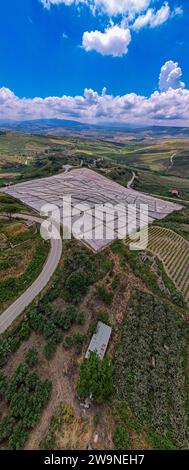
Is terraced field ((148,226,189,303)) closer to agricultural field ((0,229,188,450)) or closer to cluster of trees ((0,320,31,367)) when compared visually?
agricultural field ((0,229,188,450))

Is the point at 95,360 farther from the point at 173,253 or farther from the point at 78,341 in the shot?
the point at 173,253

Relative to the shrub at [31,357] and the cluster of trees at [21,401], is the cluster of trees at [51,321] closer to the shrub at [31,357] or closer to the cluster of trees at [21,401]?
the shrub at [31,357]

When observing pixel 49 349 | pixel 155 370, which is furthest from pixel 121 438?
pixel 49 349

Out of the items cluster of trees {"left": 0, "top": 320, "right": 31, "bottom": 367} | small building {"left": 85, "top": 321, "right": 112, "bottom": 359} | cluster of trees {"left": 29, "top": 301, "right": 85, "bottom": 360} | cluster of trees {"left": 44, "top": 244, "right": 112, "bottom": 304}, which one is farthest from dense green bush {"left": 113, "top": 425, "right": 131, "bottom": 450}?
cluster of trees {"left": 44, "top": 244, "right": 112, "bottom": 304}

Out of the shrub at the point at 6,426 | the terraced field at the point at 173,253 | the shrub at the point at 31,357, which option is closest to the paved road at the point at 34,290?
the shrub at the point at 31,357

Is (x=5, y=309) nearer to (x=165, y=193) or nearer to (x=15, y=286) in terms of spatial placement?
(x=15, y=286)
